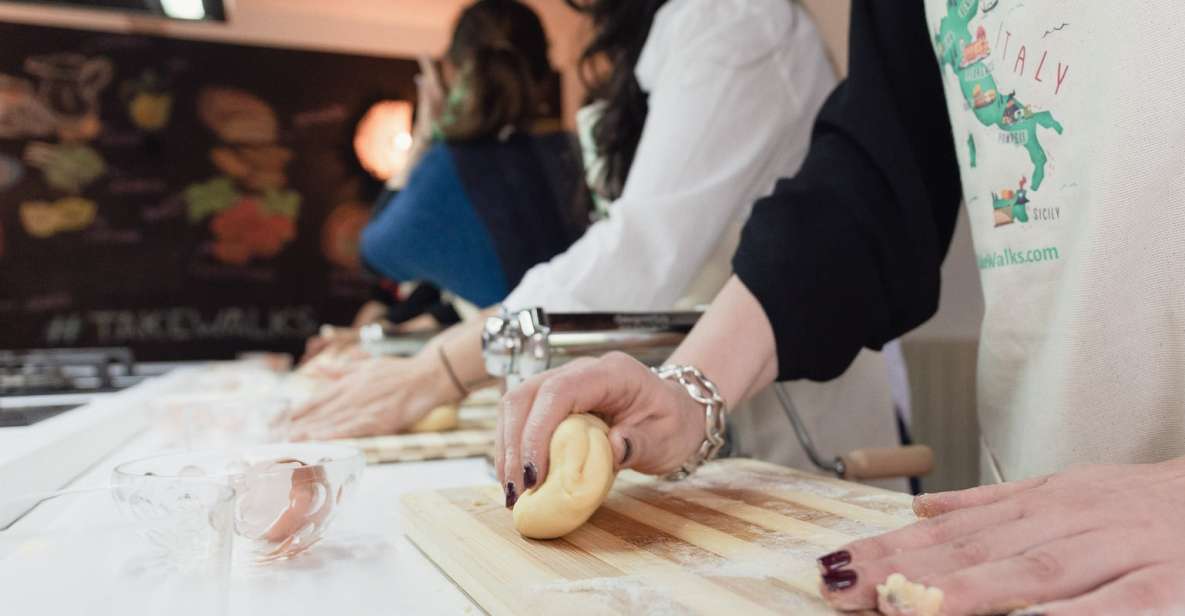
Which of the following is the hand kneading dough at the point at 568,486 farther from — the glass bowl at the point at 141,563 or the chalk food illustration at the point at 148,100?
the chalk food illustration at the point at 148,100

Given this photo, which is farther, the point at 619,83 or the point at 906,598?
the point at 619,83

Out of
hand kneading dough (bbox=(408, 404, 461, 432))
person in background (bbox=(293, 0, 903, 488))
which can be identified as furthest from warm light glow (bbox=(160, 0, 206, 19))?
hand kneading dough (bbox=(408, 404, 461, 432))

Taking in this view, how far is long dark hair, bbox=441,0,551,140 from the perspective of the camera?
1887 millimetres

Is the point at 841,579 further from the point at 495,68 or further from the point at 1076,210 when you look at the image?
the point at 495,68

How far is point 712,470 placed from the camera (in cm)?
87

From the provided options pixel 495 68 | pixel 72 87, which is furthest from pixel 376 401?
pixel 72 87

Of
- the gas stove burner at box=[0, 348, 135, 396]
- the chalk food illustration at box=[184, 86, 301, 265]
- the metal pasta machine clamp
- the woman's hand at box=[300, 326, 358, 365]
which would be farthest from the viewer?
the chalk food illustration at box=[184, 86, 301, 265]

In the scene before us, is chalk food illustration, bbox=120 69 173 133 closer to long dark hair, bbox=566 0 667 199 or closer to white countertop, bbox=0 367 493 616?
long dark hair, bbox=566 0 667 199

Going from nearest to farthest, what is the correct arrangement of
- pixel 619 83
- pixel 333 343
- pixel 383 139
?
pixel 619 83 → pixel 333 343 → pixel 383 139

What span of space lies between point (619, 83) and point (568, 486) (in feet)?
2.92

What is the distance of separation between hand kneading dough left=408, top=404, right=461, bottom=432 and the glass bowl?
0.59 m

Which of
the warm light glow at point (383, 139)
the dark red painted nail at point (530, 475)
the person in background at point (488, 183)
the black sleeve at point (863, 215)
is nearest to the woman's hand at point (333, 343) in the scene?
the person in background at point (488, 183)

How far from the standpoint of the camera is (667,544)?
595 millimetres

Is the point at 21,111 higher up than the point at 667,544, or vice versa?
the point at 21,111
